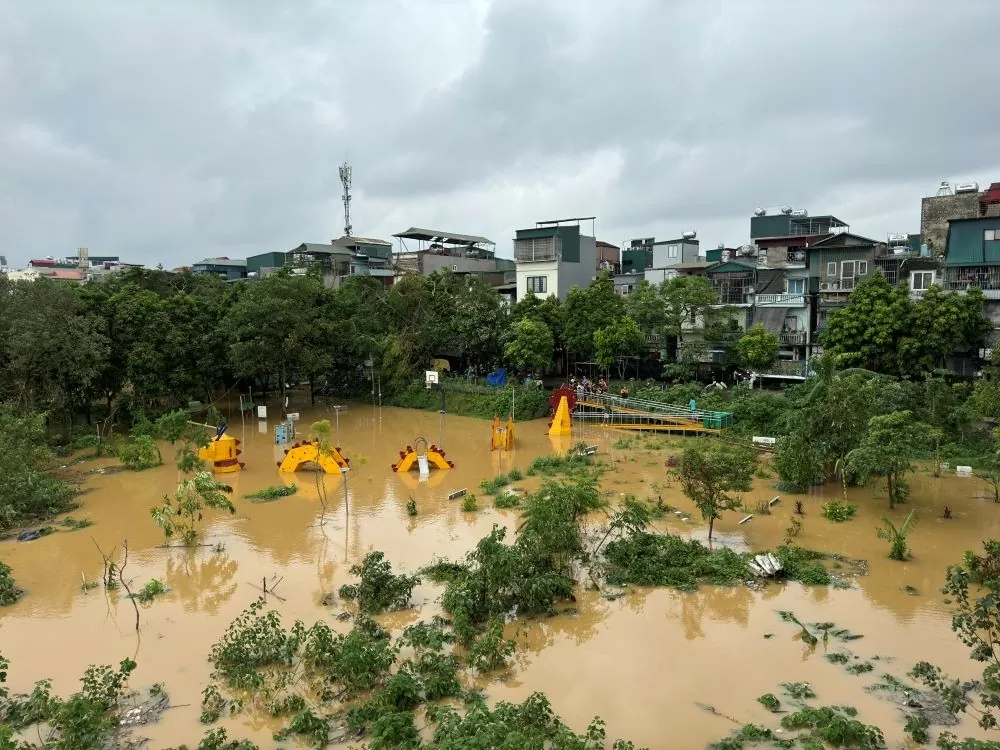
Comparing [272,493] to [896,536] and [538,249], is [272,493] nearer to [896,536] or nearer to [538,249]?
[896,536]

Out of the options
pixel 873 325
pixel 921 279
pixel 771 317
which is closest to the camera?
pixel 873 325

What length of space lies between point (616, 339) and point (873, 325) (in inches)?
413

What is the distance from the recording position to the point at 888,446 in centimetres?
1675

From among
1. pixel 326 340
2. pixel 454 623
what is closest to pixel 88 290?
pixel 326 340

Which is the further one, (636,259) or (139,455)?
(636,259)

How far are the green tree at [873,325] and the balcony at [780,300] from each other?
15.2ft

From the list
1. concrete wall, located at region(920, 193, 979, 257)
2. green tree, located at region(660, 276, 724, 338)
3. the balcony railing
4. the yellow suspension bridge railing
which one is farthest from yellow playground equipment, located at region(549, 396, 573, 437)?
concrete wall, located at region(920, 193, 979, 257)

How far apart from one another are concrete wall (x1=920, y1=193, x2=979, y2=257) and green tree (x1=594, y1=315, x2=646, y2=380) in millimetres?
16009

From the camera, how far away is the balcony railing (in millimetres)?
41594

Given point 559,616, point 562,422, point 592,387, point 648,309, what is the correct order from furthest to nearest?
point 592,387 → point 648,309 → point 562,422 → point 559,616

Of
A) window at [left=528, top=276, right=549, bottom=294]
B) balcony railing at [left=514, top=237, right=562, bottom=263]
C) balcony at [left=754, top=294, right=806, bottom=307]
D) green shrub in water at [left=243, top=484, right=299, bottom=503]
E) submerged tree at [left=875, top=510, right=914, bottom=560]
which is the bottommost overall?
green shrub in water at [left=243, top=484, right=299, bottom=503]

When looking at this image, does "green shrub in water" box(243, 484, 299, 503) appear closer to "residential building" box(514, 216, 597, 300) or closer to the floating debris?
the floating debris

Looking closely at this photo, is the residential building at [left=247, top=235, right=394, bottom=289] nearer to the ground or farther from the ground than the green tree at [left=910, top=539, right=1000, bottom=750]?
farther from the ground

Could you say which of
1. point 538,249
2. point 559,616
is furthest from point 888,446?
point 538,249
